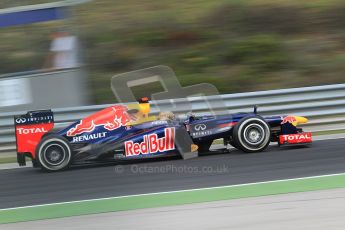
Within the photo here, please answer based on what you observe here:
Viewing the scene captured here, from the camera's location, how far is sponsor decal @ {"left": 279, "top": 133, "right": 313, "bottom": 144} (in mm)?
8320

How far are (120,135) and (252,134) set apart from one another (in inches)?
74.4

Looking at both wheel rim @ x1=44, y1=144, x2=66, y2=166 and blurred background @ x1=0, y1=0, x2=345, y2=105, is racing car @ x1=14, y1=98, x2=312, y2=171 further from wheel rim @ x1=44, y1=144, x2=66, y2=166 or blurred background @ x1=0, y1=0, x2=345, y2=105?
blurred background @ x1=0, y1=0, x2=345, y2=105

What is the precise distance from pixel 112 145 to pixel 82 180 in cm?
95

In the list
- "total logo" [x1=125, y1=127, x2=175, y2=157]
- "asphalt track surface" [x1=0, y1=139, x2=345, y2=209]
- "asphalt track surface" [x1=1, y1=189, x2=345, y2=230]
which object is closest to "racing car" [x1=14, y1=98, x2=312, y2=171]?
"total logo" [x1=125, y1=127, x2=175, y2=157]

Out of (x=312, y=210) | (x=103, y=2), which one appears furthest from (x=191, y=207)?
(x=103, y=2)

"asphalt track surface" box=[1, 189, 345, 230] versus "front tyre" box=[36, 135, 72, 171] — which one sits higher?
"front tyre" box=[36, 135, 72, 171]

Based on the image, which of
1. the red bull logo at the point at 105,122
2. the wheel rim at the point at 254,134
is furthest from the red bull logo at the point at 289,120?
the red bull logo at the point at 105,122

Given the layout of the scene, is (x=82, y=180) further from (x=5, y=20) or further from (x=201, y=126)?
(x=5, y=20)

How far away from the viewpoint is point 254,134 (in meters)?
8.30

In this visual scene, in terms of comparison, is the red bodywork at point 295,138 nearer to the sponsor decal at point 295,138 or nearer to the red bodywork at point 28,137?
the sponsor decal at point 295,138

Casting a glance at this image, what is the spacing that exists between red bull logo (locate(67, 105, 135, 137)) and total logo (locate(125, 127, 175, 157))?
31 cm

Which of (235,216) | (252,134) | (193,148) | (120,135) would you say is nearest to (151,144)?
(120,135)

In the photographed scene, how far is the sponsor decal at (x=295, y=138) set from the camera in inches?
328

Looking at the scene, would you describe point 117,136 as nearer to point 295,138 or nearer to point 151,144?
point 151,144
